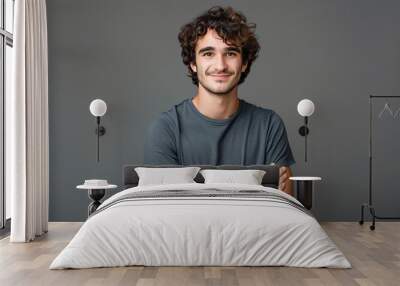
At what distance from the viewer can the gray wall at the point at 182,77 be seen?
7551 mm

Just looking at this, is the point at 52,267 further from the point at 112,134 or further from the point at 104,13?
the point at 104,13

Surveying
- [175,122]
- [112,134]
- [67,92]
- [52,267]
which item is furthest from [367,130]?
[52,267]

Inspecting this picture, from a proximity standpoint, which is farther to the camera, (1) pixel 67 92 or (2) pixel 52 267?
(1) pixel 67 92

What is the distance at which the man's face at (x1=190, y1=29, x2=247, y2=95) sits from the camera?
722 cm

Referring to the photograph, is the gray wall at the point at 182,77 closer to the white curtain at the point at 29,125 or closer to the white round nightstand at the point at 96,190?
the white round nightstand at the point at 96,190

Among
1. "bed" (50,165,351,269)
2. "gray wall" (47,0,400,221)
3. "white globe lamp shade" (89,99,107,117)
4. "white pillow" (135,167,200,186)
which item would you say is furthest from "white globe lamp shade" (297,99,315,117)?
"bed" (50,165,351,269)

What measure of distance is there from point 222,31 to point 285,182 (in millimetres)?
1971

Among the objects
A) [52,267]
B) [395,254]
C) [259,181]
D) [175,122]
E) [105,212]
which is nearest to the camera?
[52,267]

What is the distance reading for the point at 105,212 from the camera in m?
4.84

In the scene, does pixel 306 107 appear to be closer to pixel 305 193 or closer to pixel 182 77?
pixel 305 193

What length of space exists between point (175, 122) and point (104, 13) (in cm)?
164

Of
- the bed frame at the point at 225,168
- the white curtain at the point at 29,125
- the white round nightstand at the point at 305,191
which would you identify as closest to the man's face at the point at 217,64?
the bed frame at the point at 225,168

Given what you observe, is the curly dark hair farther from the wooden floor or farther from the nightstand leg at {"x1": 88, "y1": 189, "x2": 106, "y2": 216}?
the wooden floor

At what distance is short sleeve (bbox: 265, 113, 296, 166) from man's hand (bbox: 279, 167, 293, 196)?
87 mm
